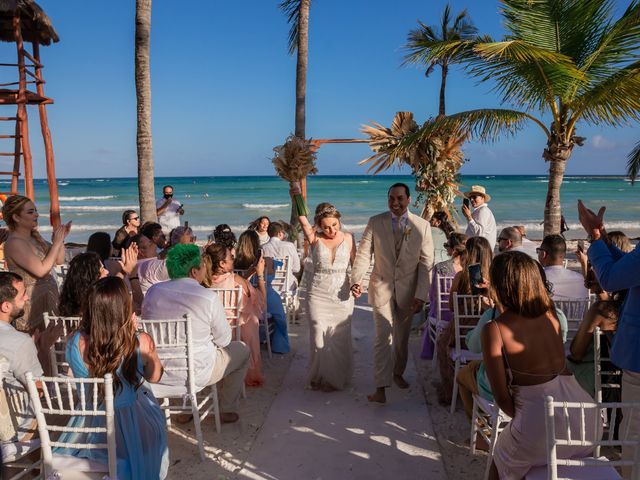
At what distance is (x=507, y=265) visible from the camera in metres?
2.60

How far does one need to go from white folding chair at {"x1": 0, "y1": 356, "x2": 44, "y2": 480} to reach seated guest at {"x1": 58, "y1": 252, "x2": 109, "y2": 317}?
0.82 meters

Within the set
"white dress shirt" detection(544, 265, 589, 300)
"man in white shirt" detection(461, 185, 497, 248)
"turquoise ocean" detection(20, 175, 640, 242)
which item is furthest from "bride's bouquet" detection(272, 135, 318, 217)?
"turquoise ocean" detection(20, 175, 640, 242)

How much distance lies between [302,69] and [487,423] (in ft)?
30.5

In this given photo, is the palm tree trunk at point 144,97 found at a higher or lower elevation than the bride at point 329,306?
higher

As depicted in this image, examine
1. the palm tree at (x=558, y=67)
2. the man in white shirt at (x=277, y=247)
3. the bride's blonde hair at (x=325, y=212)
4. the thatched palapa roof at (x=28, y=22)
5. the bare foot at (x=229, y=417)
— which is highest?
the thatched palapa roof at (x=28, y=22)

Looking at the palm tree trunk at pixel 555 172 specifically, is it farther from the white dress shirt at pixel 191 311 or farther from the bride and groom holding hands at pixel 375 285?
the white dress shirt at pixel 191 311

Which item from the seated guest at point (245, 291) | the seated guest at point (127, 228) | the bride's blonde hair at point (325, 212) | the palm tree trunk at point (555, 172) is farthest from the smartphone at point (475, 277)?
the seated guest at point (127, 228)

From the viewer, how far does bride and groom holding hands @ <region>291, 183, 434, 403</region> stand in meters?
4.86

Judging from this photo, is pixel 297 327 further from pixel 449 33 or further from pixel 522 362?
pixel 449 33

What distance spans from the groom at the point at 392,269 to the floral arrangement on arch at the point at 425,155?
125 inches

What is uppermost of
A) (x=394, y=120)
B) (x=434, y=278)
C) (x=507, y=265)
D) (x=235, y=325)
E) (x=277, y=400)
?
(x=394, y=120)

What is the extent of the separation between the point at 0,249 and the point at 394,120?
21.2 feet

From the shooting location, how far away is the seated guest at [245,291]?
16.3 feet

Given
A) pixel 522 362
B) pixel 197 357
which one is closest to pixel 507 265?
pixel 522 362
